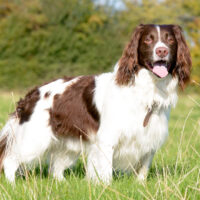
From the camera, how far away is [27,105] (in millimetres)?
4941

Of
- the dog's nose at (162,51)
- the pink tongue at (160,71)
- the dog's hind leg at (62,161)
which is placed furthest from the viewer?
the dog's hind leg at (62,161)

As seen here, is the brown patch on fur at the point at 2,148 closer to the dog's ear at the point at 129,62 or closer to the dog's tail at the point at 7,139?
the dog's tail at the point at 7,139

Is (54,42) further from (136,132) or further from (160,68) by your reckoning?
(160,68)

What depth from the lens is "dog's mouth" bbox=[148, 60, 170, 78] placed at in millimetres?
4011

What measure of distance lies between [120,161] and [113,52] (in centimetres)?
2570

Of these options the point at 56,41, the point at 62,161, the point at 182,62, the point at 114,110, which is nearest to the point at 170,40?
the point at 182,62

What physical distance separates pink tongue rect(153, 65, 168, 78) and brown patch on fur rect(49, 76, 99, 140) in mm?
909

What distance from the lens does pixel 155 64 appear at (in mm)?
4059

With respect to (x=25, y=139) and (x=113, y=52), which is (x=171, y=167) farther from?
(x=113, y=52)

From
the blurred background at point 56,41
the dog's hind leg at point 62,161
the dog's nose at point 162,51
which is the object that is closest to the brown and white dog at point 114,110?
the dog's nose at point 162,51

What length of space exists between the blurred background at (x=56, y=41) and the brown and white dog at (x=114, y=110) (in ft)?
77.8

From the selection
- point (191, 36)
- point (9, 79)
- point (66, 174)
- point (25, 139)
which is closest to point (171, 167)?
point (66, 174)

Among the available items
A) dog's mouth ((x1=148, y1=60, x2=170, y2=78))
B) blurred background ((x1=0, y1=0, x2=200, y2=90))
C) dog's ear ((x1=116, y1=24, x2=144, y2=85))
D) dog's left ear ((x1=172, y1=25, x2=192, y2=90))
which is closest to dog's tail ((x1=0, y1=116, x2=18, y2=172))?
dog's ear ((x1=116, y1=24, x2=144, y2=85))

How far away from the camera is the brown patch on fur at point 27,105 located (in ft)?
16.1
